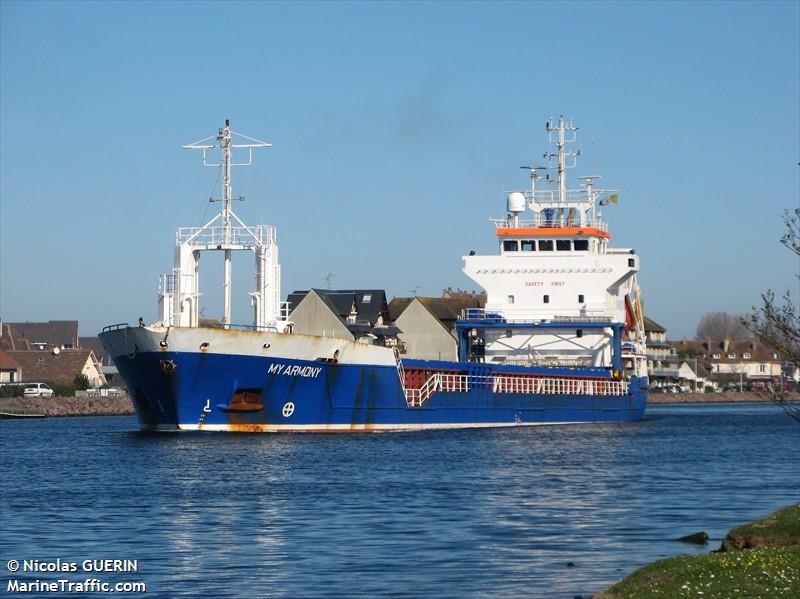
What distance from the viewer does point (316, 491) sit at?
91.5 ft

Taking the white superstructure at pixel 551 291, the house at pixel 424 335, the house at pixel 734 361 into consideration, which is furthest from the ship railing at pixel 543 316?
the house at pixel 734 361

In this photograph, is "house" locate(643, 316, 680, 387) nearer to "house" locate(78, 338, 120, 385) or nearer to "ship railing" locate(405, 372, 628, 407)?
"house" locate(78, 338, 120, 385)

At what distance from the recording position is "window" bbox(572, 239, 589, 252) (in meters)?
59.4

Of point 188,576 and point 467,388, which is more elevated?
point 467,388

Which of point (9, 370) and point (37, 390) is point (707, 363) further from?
point (37, 390)

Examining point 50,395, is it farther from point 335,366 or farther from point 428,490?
point 428,490

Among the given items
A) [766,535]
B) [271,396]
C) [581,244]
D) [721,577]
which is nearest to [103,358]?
[581,244]

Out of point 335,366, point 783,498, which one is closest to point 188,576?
point 783,498

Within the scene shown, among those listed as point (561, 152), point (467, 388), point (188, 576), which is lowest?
point (188, 576)

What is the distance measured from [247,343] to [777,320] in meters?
24.5

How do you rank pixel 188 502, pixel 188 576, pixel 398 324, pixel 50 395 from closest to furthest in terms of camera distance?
1. pixel 188 576
2. pixel 188 502
3. pixel 50 395
4. pixel 398 324

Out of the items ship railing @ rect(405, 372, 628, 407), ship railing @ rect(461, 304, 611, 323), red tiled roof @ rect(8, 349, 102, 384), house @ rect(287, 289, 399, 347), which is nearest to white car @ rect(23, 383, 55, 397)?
red tiled roof @ rect(8, 349, 102, 384)

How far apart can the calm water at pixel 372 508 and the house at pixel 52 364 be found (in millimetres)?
49097

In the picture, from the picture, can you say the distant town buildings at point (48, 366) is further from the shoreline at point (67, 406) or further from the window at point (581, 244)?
the window at point (581, 244)
